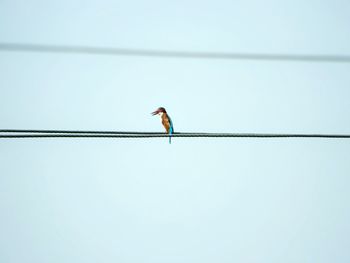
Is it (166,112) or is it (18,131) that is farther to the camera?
(166,112)

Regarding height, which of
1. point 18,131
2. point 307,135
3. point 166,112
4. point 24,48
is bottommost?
point 18,131

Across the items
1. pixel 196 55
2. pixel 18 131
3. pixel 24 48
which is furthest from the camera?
pixel 196 55

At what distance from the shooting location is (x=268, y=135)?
4.14 metres

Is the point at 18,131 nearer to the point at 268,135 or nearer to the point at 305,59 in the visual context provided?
the point at 268,135

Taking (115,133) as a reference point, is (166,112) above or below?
above

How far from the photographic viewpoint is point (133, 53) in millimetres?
5027

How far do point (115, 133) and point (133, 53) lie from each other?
1277 millimetres

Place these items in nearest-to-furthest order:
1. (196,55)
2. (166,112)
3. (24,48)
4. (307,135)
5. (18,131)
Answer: (18,131)
(307,135)
(24,48)
(196,55)
(166,112)

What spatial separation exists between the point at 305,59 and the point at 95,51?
96.8 inches

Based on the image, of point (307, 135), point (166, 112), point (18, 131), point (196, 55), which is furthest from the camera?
point (166, 112)

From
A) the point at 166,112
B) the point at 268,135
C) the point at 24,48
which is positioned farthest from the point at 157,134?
the point at 166,112

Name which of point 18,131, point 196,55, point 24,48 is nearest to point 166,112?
point 196,55

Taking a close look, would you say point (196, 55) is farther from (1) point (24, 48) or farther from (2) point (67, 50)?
(1) point (24, 48)

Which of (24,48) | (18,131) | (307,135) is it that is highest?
(24,48)
